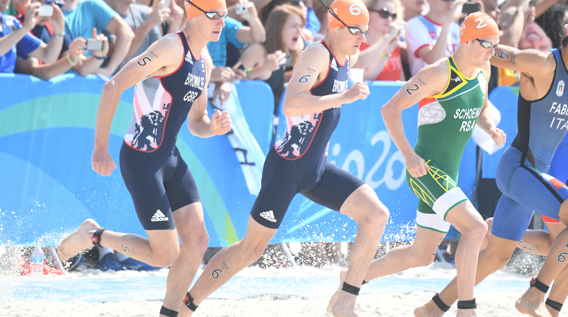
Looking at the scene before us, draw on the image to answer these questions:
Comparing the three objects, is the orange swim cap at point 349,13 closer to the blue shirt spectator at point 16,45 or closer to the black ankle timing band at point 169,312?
the black ankle timing band at point 169,312

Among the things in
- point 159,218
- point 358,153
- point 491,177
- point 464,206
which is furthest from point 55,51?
point 491,177

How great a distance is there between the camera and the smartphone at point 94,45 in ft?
19.7

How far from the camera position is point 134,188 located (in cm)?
421

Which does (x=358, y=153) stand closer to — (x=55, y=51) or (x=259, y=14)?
(x=259, y=14)

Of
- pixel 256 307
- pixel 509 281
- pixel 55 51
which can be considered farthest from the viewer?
pixel 509 281

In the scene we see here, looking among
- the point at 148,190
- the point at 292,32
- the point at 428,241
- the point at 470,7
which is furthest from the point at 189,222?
the point at 470,7

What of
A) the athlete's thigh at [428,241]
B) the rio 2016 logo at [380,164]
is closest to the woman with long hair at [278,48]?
the rio 2016 logo at [380,164]

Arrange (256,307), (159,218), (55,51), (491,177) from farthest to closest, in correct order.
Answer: (491,177) < (55,51) < (256,307) < (159,218)

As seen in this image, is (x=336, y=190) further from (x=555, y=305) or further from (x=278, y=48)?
(x=278, y=48)

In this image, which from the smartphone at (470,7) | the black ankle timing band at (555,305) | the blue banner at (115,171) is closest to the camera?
the black ankle timing band at (555,305)

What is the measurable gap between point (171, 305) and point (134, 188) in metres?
0.80

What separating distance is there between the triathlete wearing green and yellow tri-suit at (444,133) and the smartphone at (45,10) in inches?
137

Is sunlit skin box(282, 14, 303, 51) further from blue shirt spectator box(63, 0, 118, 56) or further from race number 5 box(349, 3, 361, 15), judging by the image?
race number 5 box(349, 3, 361, 15)

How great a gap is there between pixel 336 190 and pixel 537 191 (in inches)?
56.4
